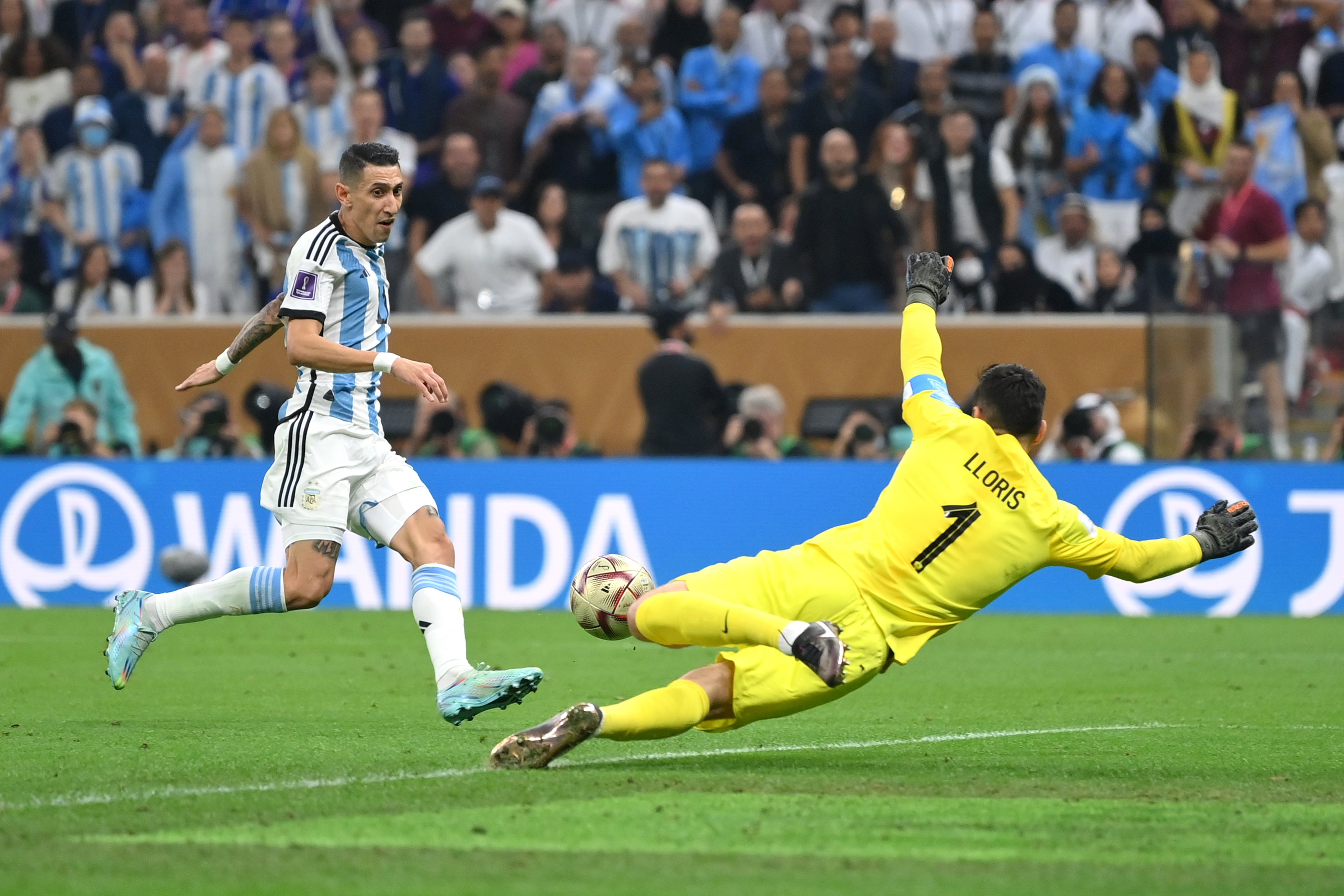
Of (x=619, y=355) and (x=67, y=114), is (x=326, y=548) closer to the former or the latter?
(x=619, y=355)

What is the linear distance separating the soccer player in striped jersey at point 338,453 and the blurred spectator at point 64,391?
8.36m

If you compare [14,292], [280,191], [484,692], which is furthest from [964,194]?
[484,692]

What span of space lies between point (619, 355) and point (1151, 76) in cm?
541

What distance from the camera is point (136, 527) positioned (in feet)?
49.3

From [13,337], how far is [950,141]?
27.3 feet

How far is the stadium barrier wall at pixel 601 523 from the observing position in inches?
559

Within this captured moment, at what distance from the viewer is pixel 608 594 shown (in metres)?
6.90

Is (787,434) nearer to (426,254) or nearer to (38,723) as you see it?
(426,254)

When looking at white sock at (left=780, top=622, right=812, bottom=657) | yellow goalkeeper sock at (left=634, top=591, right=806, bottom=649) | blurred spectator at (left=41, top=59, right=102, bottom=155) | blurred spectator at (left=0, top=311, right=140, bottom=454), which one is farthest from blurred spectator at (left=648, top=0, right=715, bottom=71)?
white sock at (left=780, top=622, right=812, bottom=657)

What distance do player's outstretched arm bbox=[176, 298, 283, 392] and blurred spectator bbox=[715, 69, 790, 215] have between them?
9981 millimetres

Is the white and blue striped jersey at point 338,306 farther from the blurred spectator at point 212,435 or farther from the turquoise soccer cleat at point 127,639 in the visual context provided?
the blurred spectator at point 212,435

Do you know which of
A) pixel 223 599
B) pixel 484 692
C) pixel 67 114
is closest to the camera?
pixel 484 692

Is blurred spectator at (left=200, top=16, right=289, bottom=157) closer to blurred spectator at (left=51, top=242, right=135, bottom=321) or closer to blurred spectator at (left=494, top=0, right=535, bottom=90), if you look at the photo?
blurred spectator at (left=51, top=242, right=135, bottom=321)

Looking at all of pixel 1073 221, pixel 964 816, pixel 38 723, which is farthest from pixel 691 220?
pixel 964 816
